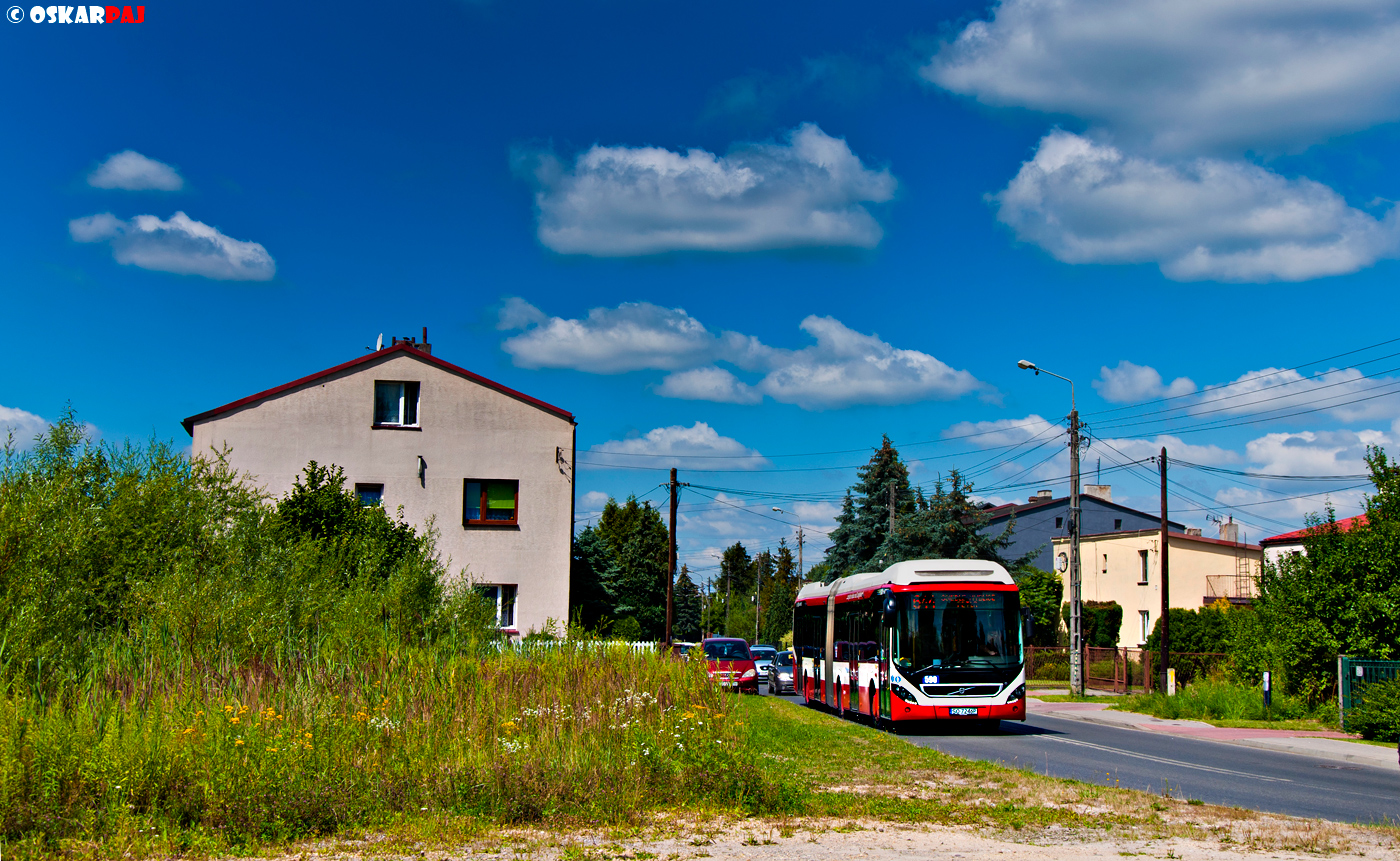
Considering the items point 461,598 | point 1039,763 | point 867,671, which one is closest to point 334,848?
point 1039,763

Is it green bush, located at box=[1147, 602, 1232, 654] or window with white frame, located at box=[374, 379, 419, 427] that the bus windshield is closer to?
green bush, located at box=[1147, 602, 1232, 654]

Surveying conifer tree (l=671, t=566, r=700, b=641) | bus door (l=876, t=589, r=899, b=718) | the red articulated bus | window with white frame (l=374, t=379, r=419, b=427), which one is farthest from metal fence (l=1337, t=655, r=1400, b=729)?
conifer tree (l=671, t=566, r=700, b=641)

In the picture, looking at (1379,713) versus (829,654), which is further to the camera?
(829,654)

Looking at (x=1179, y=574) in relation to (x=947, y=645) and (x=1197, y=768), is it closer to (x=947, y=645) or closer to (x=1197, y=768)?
(x=947, y=645)

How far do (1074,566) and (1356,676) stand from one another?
9813mm

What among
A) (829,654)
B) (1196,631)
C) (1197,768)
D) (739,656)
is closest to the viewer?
(1197,768)

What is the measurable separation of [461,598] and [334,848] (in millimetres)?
12919

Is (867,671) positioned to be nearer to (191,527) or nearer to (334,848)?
(191,527)

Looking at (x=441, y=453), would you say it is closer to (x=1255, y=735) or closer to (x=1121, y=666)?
(x=1121, y=666)

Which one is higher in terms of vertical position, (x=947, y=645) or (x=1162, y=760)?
(x=947, y=645)

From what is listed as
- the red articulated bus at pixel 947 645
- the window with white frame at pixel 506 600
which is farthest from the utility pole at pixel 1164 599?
the window with white frame at pixel 506 600

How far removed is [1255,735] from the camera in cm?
2198

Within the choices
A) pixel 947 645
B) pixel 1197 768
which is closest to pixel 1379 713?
pixel 1197 768

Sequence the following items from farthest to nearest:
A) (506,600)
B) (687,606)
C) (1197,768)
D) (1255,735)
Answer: (687,606) → (506,600) → (1255,735) → (1197,768)
